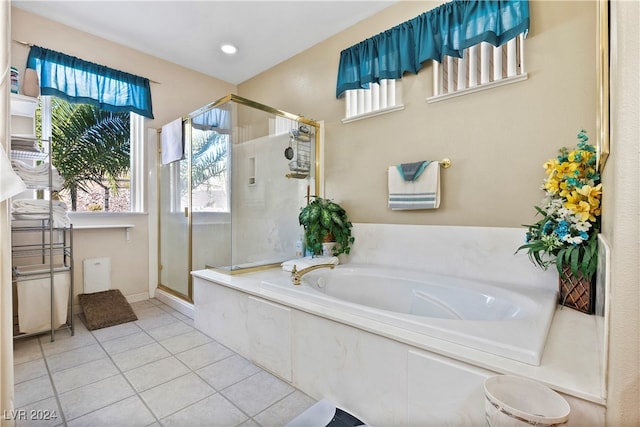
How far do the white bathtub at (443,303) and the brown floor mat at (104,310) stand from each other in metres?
1.59

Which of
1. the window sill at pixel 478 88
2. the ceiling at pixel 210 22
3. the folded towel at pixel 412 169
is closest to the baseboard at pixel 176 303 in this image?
the folded towel at pixel 412 169

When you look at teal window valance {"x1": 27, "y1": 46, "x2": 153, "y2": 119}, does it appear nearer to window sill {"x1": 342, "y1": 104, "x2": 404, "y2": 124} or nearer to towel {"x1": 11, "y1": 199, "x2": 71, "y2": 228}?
towel {"x1": 11, "y1": 199, "x2": 71, "y2": 228}

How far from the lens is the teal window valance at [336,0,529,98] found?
1873 millimetres

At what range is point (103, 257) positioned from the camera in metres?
2.96

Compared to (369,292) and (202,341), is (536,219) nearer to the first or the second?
(369,292)

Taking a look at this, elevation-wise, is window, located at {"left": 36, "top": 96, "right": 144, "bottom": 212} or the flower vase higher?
window, located at {"left": 36, "top": 96, "right": 144, "bottom": 212}

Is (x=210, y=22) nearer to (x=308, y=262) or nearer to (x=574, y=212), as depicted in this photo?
(x=308, y=262)

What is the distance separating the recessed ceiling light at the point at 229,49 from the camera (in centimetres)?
309

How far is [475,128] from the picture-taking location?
6.77ft

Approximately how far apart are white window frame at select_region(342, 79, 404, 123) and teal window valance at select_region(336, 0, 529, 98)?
75 mm

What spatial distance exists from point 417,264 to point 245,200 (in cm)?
160

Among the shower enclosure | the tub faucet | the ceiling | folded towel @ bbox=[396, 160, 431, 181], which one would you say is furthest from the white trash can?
the ceiling

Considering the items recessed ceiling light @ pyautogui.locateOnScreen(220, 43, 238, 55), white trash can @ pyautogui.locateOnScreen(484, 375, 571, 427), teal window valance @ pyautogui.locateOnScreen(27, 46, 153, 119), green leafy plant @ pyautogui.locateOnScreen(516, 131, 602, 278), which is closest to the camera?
white trash can @ pyautogui.locateOnScreen(484, 375, 571, 427)

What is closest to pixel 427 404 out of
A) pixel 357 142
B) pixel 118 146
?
pixel 357 142
